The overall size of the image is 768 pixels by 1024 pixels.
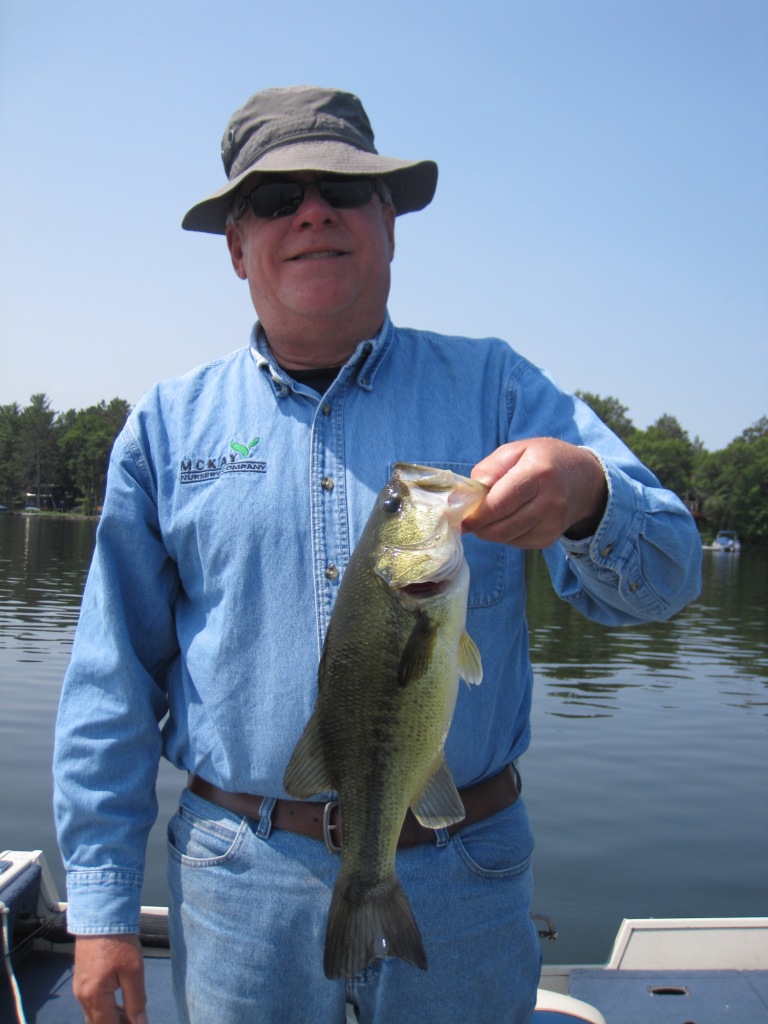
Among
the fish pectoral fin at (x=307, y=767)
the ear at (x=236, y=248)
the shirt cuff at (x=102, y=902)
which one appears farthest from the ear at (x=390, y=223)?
the shirt cuff at (x=102, y=902)

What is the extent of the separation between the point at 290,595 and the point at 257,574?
12cm

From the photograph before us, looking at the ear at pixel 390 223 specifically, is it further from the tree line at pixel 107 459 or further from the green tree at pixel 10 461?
the green tree at pixel 10 461

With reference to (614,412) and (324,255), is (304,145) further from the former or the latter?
(614,412)

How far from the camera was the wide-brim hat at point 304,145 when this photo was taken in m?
2.71

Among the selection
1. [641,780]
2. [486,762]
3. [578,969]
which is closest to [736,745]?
[641,780]

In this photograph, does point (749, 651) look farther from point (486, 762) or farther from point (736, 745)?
point (486, 762)

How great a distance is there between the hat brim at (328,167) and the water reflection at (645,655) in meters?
13.2

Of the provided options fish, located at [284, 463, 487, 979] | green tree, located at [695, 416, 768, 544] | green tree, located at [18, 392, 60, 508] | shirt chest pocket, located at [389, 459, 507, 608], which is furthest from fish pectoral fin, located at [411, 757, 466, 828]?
green tree, located at [18, 392, 60, 508]

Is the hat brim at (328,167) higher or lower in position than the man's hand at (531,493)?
higher

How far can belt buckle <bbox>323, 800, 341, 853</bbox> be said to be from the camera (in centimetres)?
244

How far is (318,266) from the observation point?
8.91 ft

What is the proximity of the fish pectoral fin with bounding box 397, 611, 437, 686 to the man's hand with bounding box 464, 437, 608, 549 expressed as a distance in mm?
249

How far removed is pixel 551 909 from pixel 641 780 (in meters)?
4.23

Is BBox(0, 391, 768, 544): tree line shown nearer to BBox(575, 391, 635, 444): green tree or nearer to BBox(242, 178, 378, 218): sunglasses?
BBox(575, 391, 635, 444): green tree
